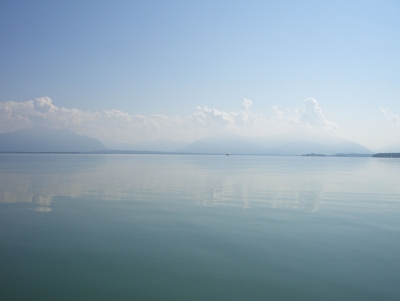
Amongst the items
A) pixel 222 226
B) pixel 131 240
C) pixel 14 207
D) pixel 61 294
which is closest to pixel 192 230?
pixel 222 226

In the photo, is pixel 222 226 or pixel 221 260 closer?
pixel 221 260

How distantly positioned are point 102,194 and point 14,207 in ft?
22.2

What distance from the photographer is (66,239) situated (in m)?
12.3

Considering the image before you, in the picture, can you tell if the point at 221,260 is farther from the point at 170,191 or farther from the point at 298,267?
the point at 170,191

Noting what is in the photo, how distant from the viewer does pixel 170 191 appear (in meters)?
26.5

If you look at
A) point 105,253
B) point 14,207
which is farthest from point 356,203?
point 14,207

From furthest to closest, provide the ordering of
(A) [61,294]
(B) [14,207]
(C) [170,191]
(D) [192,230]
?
1. (C) [170,191]
2. (B) [14,207]
3. (D) [192,230]
4. (A) [61,294]

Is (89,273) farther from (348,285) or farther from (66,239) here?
(348,285)

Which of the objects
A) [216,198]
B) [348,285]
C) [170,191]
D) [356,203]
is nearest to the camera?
[348,285]

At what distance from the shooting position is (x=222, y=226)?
14.5 m

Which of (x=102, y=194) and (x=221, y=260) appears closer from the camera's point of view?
(x=221, y=260)

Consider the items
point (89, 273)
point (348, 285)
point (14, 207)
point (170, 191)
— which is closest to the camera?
point (348, 285)

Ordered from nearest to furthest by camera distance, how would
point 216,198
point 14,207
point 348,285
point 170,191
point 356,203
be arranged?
1. point 348,285
2. point 14,207
3. point 356,203
4. point 216,198
5. point 170,191

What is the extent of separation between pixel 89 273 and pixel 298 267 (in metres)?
6.59
